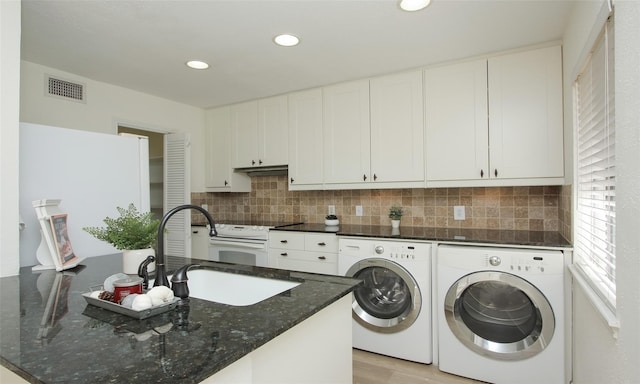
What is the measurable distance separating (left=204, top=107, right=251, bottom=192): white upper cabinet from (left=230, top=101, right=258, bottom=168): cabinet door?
8 cm

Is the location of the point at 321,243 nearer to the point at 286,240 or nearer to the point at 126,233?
the point at 286,240

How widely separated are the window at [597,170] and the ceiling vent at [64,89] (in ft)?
11.6

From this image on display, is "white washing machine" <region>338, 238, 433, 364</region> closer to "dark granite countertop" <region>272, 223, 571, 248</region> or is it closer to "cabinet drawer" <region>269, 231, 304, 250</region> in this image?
"dark granite countertop" <region>272, 223, 571, 248</region>

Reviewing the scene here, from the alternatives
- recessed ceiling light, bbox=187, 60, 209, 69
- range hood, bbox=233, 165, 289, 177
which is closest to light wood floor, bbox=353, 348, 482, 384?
range hood, bbox=233, 165, 289, 177

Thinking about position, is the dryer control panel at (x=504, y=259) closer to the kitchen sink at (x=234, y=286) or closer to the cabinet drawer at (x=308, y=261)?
the cabinet drawer at (x=308, y=261)

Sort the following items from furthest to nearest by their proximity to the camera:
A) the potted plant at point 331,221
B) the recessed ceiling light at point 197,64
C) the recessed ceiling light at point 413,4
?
1. the potted plant at point 331,221
2. the recessed ceiling light at point 197,64
3. the recessed ceiling light at point 413,4

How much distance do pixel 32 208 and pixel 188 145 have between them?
183cm

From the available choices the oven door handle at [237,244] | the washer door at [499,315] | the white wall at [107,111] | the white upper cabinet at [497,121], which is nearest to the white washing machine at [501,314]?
the washer door at [499,315]

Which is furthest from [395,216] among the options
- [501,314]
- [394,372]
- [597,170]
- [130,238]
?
[130,238]

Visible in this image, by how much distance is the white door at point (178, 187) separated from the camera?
136 inches

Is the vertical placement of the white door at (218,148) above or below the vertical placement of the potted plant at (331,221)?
above

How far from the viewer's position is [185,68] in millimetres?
2773

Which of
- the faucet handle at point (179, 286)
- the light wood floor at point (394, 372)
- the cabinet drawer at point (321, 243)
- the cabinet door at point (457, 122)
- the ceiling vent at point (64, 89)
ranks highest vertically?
the ceiling vent at point (64, 89)

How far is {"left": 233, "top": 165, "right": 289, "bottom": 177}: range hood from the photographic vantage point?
3645mm
